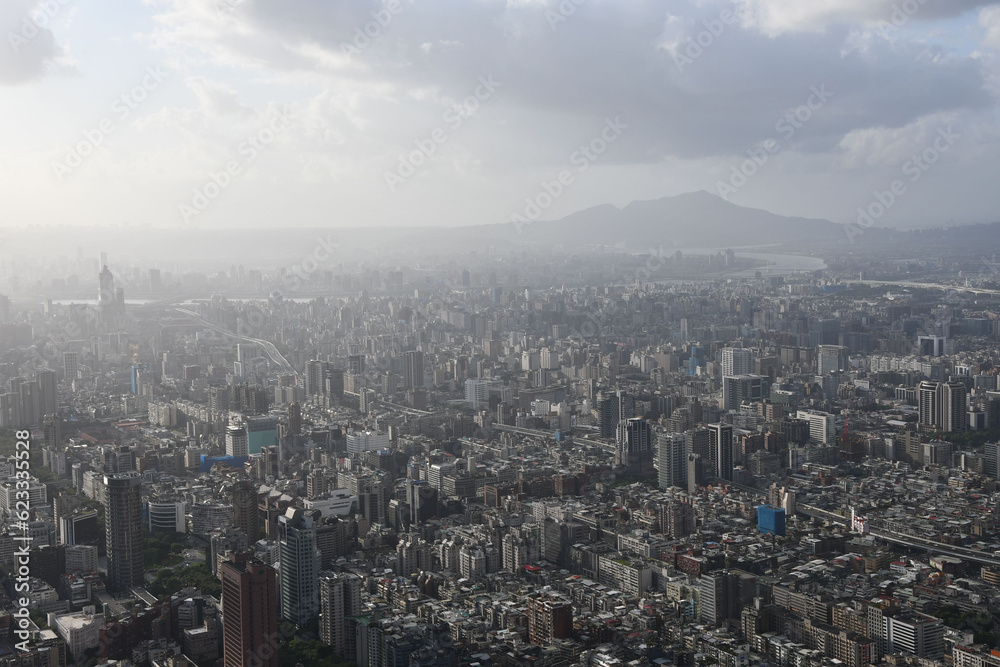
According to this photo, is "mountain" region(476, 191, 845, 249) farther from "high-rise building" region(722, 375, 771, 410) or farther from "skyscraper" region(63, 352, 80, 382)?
"high-rise building" region(722, 375, 771, 410)

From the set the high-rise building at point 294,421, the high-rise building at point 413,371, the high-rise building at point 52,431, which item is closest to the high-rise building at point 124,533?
the high-rise building at point 52,431

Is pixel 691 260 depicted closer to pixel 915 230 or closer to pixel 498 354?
pixel 915 230

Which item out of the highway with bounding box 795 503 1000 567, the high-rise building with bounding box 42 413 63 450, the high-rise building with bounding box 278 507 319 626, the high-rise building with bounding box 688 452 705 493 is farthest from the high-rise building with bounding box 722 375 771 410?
the high-rise building with bounding box 278 507 319 626

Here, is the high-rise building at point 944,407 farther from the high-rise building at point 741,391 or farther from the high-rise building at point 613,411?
the high-rise building at point 613,411

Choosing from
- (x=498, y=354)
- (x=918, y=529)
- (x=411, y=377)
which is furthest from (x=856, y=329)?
(x=918, y=529)

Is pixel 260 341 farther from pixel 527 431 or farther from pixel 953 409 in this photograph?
pixel 953 409
